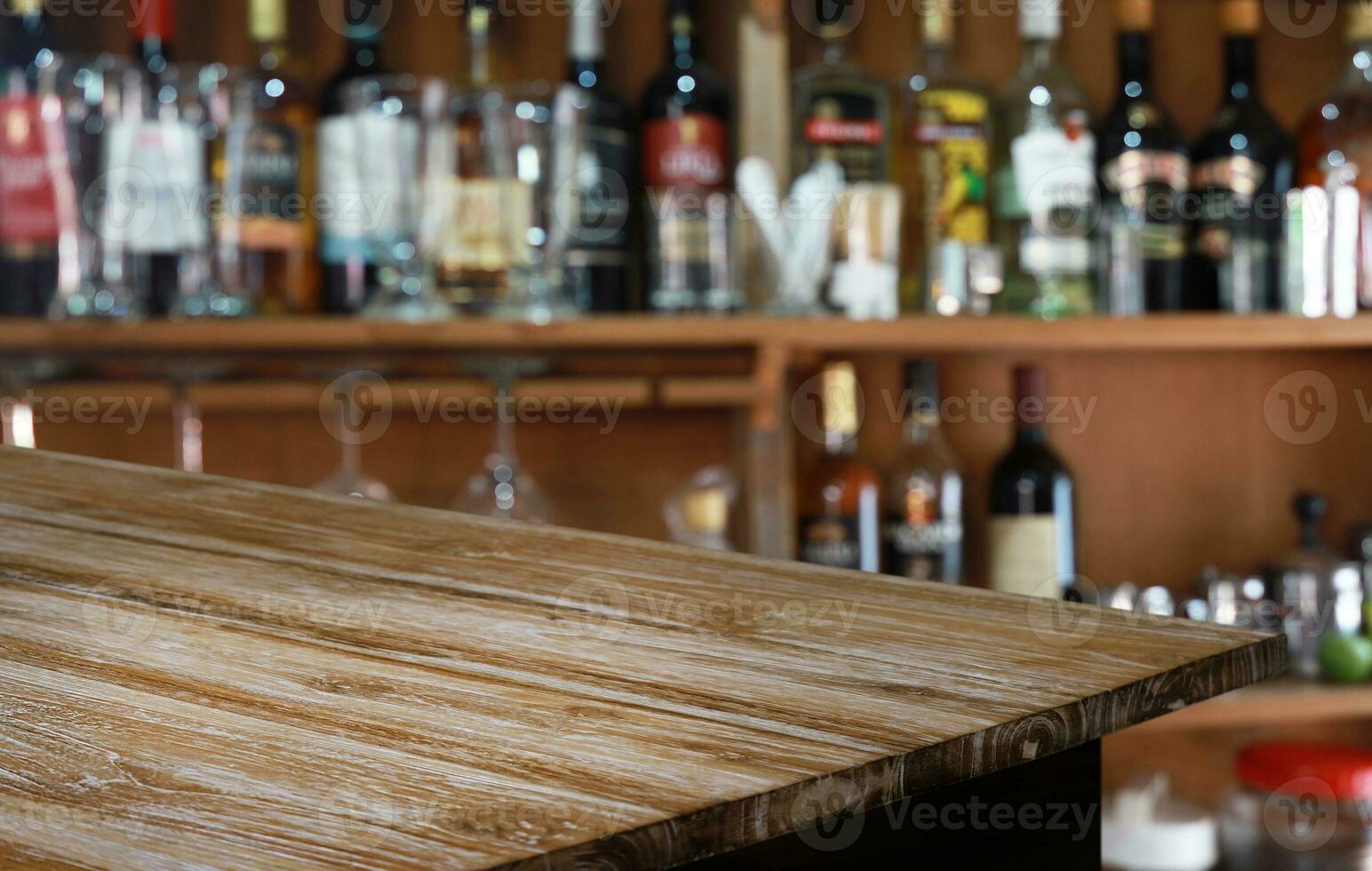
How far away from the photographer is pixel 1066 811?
0.27 metres

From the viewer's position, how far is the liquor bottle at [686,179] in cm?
119

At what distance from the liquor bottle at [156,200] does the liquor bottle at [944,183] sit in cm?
63

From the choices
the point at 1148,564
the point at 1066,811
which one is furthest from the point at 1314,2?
the point at 1066,811

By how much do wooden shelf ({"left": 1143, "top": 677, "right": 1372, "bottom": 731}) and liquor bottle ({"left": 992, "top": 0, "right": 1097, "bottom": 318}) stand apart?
37 cm

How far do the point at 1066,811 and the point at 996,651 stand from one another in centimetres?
5

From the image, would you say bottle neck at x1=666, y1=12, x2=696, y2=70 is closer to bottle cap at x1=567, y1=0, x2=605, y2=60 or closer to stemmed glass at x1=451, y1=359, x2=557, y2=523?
bottle cap at x1=567, y1=0, x2=605, y2=60

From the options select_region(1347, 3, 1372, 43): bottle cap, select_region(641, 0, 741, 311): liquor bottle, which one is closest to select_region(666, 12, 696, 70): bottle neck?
select_region(641, 0, 741, 311): liquor bottle

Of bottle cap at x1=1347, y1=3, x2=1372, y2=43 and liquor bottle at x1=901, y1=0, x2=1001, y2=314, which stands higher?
bottle cap at x1=1347, y1=3, x2=1372, y2=43

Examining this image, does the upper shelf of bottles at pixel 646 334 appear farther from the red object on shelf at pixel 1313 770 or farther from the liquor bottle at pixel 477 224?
the red object on shelf at pixel 1313 770

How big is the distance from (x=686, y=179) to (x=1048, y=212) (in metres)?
0.32

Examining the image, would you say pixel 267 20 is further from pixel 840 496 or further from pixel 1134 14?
pixel 1134 14

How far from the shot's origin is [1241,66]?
55.1 inches

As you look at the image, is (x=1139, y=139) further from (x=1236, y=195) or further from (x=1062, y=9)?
(x=1062, y=9)

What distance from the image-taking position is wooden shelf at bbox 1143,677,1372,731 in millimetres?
1273
